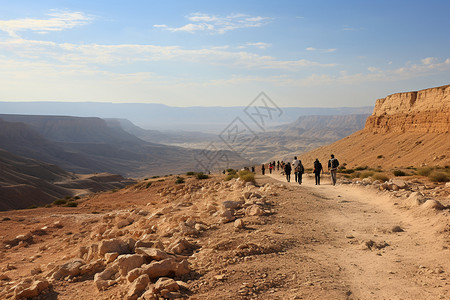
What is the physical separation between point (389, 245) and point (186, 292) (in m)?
4.08

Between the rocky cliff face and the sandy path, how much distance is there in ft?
114

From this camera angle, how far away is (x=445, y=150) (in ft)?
107

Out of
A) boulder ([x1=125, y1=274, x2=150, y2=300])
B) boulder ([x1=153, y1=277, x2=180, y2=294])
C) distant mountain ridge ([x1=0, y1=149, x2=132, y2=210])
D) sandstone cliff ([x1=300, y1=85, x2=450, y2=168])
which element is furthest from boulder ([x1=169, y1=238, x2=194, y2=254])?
distant mountain ridge ([x1=0, y1=149, x2=132, y2=210])

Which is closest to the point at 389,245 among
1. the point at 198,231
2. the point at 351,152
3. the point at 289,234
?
the point at 289,234

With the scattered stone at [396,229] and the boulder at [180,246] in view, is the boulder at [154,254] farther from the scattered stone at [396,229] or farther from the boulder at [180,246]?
the scattered stone at [396,229]

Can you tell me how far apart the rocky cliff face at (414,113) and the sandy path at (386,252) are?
34.6m

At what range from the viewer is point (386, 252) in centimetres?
592

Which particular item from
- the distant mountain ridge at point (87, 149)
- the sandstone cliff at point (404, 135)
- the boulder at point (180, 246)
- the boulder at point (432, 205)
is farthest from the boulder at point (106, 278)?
the distant mountain ridge at point (87, 149)

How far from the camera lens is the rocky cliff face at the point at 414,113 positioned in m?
38.3

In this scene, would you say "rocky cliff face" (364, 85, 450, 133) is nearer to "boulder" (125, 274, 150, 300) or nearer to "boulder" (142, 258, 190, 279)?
"boulder" (142, 258, 190, 279)

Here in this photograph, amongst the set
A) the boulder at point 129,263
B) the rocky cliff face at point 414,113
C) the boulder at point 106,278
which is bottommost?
the boulder at point 106,278

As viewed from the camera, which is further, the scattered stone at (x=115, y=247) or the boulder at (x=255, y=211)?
the boulder at (x=255, y=211)

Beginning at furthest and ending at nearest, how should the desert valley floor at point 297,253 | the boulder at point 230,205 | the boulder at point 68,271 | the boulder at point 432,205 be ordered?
1. the boulder at point 230,205
2. the boulder at point 432,205
3. the boulder at point 68,271
4. the desert valley floor at point 297,253

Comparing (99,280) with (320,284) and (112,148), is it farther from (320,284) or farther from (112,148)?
(112,148)
